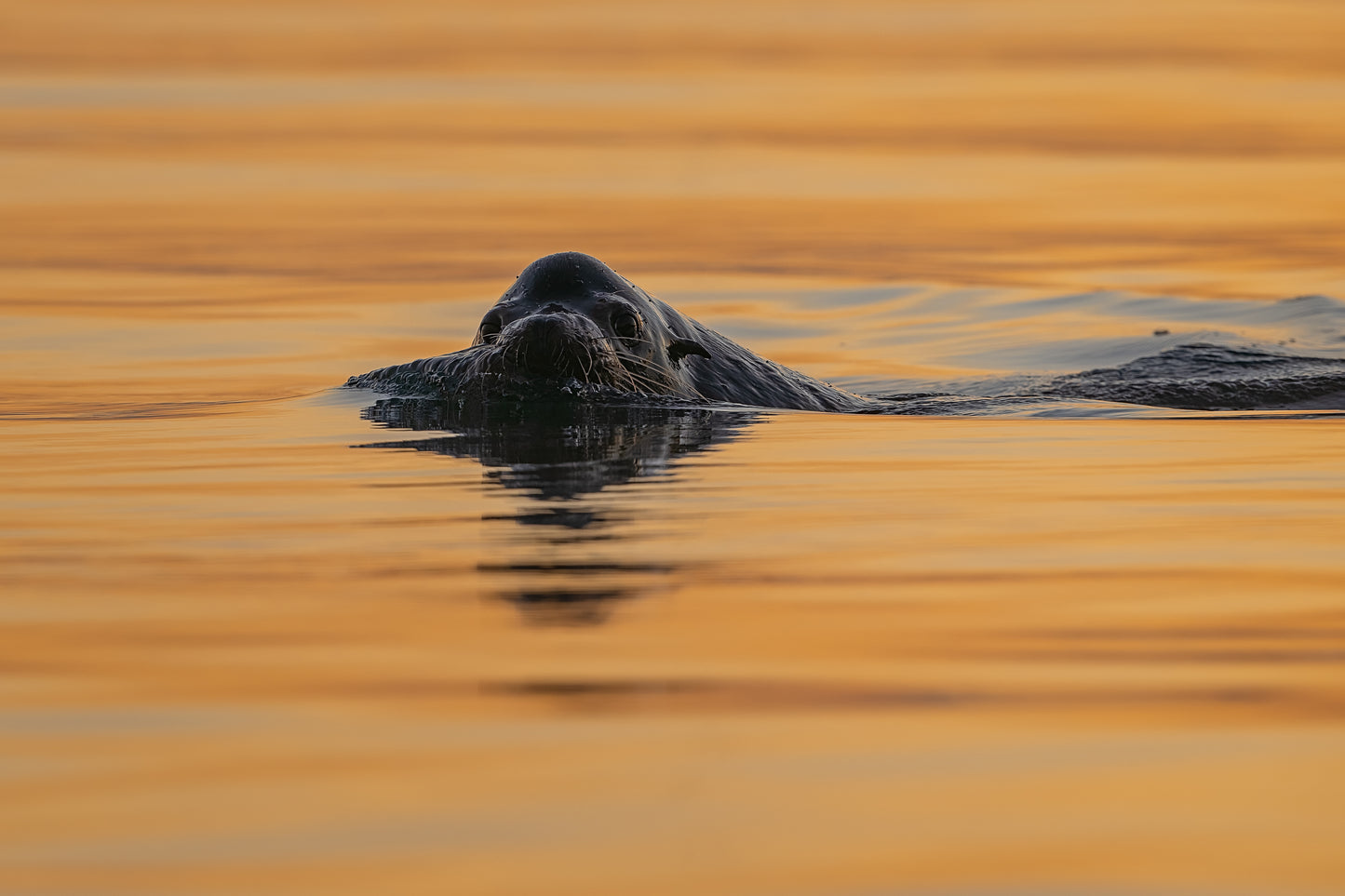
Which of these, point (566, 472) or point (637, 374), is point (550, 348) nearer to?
point (637, 374)

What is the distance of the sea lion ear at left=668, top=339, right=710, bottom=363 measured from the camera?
9.52 metres

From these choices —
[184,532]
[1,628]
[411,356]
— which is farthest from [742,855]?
[411,356]

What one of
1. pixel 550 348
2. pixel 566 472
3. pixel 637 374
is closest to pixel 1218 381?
pixel 637 374

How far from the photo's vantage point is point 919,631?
3.54m

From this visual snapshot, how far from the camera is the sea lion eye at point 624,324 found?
8.91m

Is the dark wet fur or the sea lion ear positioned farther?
the sea lion ear

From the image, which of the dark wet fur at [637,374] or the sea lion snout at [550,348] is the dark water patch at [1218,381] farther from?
the sea lion snout at [550,348]

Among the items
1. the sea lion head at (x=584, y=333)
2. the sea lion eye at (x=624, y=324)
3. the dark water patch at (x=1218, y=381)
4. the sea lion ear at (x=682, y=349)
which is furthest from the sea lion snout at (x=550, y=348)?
the dark water patch at (x=1218, y=381)

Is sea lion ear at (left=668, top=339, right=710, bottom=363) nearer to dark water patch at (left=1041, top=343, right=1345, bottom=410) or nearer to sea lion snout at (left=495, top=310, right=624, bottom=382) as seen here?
sea lion snout at (left=495, top=310, right=624, bottom=382)

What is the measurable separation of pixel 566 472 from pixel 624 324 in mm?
3047

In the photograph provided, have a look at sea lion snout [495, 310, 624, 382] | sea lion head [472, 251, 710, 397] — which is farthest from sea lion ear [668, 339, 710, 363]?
sea lion snout [495, 310, 624, 382]

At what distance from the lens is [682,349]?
376 inches

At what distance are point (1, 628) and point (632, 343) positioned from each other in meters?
5.61

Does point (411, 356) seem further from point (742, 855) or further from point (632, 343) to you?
point (742, 855)
